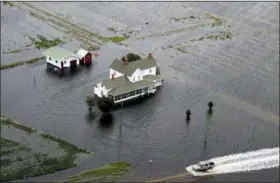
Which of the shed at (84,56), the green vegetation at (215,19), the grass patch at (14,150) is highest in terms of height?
the green vegetation at (215,19)

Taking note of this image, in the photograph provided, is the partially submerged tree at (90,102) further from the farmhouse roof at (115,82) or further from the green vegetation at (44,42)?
the green vegetation at (44,42)

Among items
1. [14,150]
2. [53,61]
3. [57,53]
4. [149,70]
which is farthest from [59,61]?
[14,150]

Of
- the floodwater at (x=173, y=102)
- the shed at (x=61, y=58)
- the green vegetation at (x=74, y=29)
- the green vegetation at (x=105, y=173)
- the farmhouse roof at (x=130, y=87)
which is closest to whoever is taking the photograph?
the green vegetation at (x=105, y=173)

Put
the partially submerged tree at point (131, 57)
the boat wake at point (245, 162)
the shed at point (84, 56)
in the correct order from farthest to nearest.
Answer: the shed at point (84, 56), the partially submerged tree at point (131, 57), the boat wake at point (245, 162)

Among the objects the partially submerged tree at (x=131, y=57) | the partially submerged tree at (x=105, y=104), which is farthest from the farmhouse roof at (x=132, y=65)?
the partially submerged tree at (x=105, y=104)

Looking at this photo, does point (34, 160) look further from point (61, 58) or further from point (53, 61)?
point (53, 61)

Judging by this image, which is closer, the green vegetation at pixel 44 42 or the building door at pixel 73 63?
the building door at pixel 73 63

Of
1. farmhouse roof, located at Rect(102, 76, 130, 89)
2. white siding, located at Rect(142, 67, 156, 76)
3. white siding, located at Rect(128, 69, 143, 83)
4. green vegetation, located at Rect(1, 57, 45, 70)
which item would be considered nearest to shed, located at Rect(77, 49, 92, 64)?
green vegetation, located at Rect(1, 57, 45, 70)

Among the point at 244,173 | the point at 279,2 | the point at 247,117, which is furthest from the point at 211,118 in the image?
the point at 279,2
